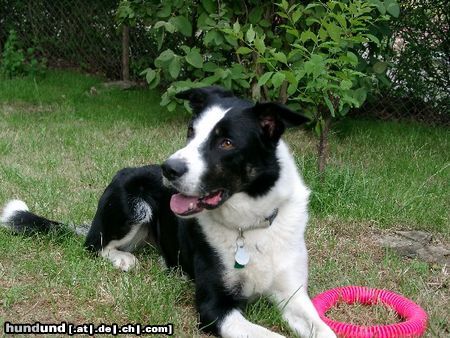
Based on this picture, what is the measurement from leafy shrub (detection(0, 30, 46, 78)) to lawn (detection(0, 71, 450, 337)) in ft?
2.01

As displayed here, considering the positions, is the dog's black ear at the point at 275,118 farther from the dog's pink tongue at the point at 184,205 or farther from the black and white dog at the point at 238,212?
the dog's pink tongue at the point at 184,205

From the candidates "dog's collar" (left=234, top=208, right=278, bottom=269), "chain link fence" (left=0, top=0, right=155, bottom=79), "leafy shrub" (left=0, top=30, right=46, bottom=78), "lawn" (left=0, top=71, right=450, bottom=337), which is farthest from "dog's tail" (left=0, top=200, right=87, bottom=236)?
"leafy shrub" (left=0, top=30, right=46, bottom=78)

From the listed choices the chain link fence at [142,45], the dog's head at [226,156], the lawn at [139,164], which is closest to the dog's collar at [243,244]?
the dog's head at [226,156]

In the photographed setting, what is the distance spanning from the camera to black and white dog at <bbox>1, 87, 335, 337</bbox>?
8.76 ft

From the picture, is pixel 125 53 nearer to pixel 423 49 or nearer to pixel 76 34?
pixel 76 34

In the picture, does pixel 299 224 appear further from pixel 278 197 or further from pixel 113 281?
pixel 113 281

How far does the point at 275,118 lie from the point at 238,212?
43 cm

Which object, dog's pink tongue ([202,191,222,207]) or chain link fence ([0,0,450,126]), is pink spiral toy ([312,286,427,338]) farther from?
chain link fence ([0,0,450,126])

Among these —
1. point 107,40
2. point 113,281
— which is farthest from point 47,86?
point 113,281

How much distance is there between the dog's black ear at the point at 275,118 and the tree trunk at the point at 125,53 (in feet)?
17.6

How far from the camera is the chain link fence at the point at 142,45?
6508mm

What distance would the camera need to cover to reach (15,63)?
8.19m

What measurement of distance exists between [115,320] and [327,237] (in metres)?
1.48

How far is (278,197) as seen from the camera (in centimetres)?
288
